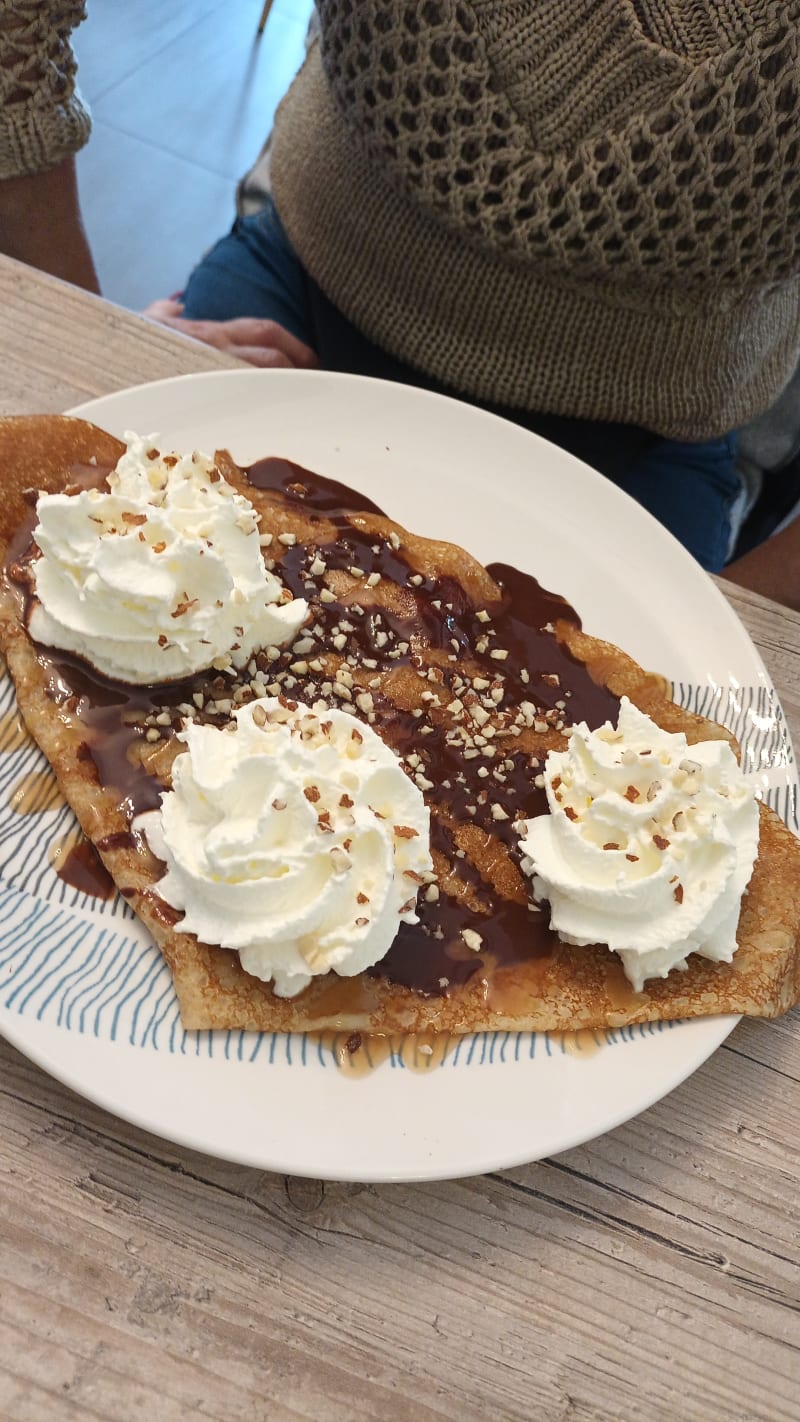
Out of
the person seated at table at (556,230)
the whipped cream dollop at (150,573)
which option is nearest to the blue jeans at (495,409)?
the person seated at table at (556,230)

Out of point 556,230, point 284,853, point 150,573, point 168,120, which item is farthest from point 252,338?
point 168,120

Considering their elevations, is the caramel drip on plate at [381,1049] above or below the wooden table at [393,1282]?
above

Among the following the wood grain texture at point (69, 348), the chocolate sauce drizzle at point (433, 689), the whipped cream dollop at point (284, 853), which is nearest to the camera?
the whipped cream dollop at point (284, 853)

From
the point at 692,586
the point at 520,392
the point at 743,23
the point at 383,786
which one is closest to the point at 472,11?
the point at 743,23

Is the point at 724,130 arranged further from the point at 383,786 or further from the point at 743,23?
the point at 383,786

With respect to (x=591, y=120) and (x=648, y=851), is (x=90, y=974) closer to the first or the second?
(x=648, y=851)

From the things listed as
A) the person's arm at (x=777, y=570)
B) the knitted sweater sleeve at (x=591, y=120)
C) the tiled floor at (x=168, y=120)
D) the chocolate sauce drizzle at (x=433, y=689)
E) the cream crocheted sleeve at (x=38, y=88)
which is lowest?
the tiled floor at (x=168, y=120)

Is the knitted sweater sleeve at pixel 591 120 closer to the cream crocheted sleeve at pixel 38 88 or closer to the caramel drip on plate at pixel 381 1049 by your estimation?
the cream crocheted sleeve at pixel 38 88
